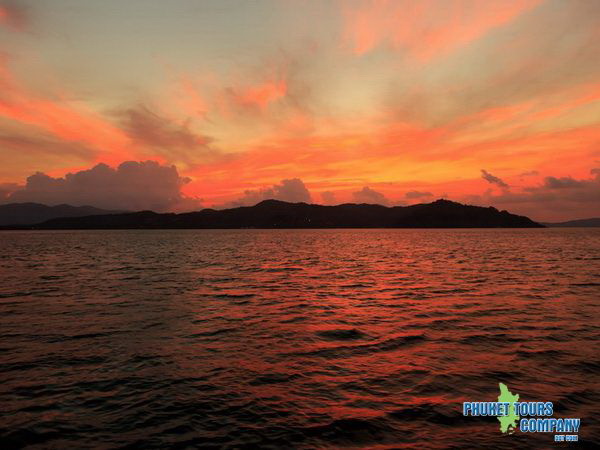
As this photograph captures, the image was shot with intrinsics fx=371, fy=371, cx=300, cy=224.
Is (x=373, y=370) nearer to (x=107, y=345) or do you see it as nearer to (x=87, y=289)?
(x=107, y=345)

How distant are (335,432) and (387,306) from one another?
18198mm

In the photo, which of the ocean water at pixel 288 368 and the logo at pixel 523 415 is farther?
the logo at pixel 523 415

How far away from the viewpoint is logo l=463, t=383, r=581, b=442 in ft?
34.9

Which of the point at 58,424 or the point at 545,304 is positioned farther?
the point at 545,304

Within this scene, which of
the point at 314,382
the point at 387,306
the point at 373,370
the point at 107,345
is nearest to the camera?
the point at 314,382

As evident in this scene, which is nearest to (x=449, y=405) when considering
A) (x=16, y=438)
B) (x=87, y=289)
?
(x=16, y=438)

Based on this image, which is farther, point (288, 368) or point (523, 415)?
point (288, 368)

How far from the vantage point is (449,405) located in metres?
11.9

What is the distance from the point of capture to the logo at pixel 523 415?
10625mm

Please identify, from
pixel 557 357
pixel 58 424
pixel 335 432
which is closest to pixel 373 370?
pixel 335 432

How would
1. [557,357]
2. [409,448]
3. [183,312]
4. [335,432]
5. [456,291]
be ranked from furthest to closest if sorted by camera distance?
[456,291] → [183,312] → [557,357] → [335,432] → [409,448]

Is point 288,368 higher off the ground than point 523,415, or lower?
lower

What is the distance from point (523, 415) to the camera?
11.5 meters

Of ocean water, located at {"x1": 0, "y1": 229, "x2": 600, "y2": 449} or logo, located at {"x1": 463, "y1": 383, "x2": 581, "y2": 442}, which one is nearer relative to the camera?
ocean water, located at {"x1": 0, "y1": 229, "x2": 600, "y2": 449}
